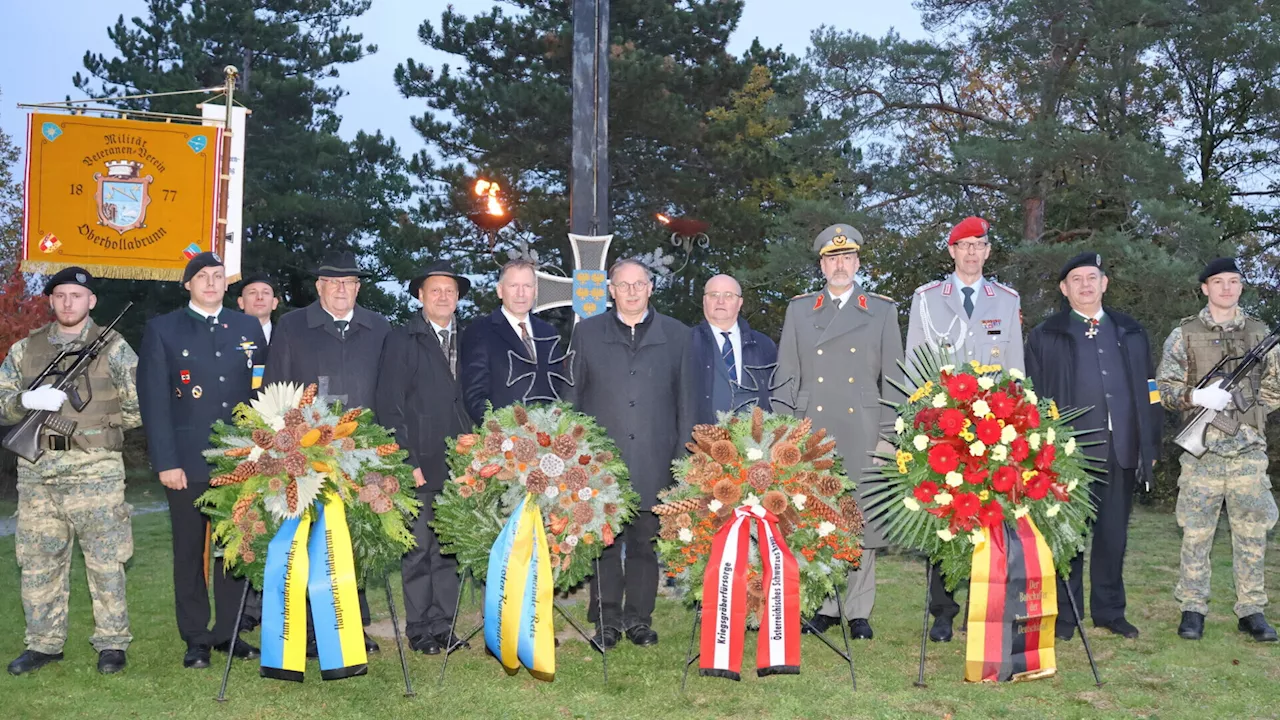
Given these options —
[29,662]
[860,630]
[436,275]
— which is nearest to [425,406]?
[436,275]

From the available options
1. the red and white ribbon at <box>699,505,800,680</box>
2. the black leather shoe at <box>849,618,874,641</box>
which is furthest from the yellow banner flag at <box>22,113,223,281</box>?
the black leather shoe at <box>849,618,874,641</box>

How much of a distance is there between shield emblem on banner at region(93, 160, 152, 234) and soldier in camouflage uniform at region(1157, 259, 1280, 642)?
31.5ft

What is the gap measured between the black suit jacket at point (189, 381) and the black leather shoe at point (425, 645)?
1649mm

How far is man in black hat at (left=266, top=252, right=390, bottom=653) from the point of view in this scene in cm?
683

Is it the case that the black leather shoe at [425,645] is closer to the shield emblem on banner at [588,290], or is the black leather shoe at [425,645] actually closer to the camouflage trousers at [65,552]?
the camouflage trousers at [65,552]

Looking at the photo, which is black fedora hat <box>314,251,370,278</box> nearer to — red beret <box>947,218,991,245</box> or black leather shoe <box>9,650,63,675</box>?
black leather shoe <box>9,650,63,675</box>

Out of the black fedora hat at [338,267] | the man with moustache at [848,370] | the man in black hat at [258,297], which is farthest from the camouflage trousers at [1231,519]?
the man in black hat at [258,297]

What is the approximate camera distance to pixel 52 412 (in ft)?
21.1

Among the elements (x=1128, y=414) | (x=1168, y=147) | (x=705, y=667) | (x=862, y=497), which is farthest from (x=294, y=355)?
(x=1168, y=147)

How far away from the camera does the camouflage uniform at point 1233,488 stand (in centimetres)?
723

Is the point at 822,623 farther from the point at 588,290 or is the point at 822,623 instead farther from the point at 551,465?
the point at 588,290

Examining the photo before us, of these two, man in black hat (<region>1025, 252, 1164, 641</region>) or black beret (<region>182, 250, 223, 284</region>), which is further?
man in black hat (<region>1025, 252, 1164, 641</region>)

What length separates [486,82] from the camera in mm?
25953

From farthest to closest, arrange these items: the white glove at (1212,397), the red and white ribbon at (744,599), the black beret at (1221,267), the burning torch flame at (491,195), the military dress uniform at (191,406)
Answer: the burning torch flame at (491,195) → the black beret at (1221,267) → the white glove at (1212,397) → the military dress uniform at (191,406) → the red and white ribbon at (744,599)
